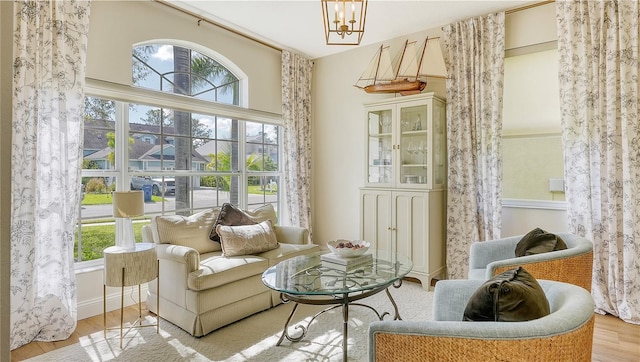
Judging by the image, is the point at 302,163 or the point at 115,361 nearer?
the point at 115,361

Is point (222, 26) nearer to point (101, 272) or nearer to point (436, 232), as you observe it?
point (101, 272)

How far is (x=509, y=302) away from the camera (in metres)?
1.18

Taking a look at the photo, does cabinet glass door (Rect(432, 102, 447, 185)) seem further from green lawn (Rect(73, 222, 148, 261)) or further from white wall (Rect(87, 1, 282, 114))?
green lawn (Rect(73, 222, 148, 261))

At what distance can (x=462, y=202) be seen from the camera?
11.9 feet

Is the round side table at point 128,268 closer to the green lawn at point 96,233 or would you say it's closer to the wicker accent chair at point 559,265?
the green lawn at point 96,233

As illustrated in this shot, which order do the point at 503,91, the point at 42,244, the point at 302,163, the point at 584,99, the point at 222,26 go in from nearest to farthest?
the point at 42,244 → the point at 584,99 → the point at 503,91 → the point at 222,26 → the point at 302,163

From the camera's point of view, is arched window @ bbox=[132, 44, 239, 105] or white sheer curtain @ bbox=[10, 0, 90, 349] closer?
white sheer curtain @ bbox=[10, 0, 90, 349]

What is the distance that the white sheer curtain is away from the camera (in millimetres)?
2410

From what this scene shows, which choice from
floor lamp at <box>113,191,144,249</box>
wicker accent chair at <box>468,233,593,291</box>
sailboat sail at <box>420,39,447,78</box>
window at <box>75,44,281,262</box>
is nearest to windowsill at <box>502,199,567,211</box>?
wicker accent chair at <box>468,233,593,291</box>

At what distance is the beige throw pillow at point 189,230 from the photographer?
296cm

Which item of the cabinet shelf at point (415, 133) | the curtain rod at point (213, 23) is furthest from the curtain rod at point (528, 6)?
the curtain rod at point (213, 23)

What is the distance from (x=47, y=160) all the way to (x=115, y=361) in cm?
154

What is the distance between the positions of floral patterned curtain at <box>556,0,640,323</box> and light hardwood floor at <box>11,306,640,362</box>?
0.60 ft

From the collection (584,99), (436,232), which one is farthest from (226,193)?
(584,99)
